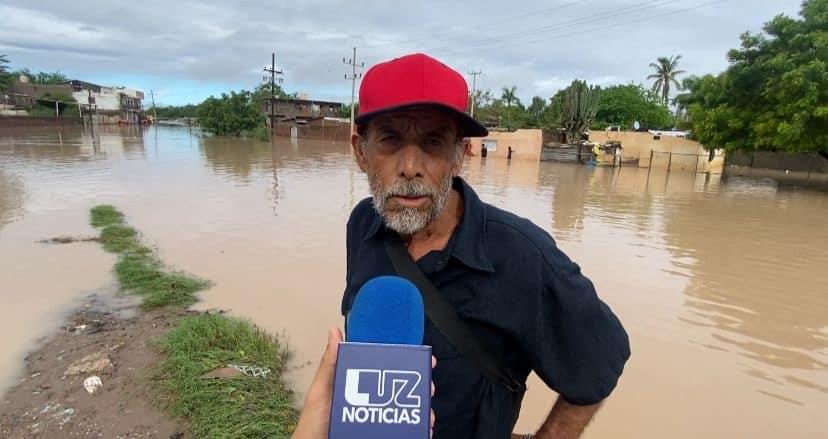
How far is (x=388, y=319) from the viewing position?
33.8 inches

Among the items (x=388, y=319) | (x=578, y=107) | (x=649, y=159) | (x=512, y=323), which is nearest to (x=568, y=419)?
(x=512, y=323)

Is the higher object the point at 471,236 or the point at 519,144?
the point at 471,236

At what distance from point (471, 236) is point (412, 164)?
247mm

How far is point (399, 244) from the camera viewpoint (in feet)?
4.25

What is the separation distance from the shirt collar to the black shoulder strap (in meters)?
0.11

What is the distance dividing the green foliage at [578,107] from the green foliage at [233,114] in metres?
32.9

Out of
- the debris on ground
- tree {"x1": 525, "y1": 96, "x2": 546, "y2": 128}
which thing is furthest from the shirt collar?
tree {"x1": 525, "y1": 96, "x2": 546, "y2": 128}

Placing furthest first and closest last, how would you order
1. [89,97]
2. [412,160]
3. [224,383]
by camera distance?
[89,97] → [224,383] → [412,160]

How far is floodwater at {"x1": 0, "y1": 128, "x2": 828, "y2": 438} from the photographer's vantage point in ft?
13.4

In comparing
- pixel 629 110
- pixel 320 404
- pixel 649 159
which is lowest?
pixel 649 159

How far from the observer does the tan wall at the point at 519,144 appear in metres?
33.9

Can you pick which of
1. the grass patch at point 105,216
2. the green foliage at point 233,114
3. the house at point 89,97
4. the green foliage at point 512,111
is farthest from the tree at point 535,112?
the house at point 89,97

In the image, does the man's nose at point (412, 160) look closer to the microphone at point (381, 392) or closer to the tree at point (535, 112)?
the microphone at point (381, 392)

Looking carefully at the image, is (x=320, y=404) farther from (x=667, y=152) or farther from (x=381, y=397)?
(x=667, y=152)
